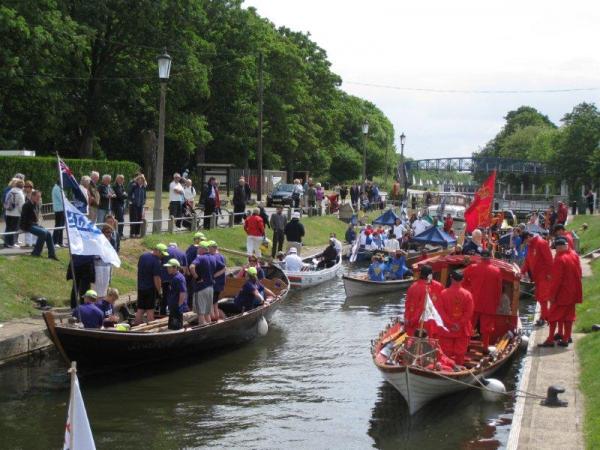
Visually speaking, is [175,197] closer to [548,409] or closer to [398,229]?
[398,229]

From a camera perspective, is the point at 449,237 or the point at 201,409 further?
the point at 449,237

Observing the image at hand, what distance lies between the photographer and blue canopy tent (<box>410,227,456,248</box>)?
3822 cm

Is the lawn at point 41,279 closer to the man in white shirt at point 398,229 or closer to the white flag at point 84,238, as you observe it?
the white flag at point 84,238

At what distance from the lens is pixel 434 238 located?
1512 inches

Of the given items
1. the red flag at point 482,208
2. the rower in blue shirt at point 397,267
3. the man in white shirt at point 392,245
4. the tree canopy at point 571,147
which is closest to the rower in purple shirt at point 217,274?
the red flag at point 482,208

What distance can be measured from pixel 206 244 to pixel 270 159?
49.6 m

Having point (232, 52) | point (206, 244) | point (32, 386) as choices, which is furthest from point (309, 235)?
point (32, 386)

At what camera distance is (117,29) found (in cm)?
4838

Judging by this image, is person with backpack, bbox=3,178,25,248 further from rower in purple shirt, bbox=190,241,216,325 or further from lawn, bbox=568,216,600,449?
lawn, bbox=568,216,600,449

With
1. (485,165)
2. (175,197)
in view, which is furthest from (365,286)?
(485,165)

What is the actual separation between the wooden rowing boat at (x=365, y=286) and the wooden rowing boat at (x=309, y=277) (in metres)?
1.70

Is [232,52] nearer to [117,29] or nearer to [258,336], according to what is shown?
[117,29]

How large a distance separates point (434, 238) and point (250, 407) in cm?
2372

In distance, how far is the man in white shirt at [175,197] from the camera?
103 feet
